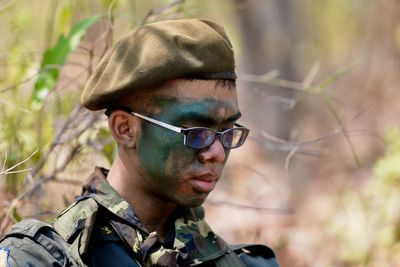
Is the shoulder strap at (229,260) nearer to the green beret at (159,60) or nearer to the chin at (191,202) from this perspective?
the chin at (191,202)

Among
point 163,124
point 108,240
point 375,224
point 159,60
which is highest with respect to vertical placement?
point 159,60

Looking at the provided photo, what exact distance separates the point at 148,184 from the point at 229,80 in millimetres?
418

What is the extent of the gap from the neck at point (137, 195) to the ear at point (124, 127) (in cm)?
6

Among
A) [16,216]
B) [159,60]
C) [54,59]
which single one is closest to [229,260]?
[159,60]

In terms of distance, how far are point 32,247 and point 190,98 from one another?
0.66 meters

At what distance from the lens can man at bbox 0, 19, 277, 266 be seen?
2984 millimetres

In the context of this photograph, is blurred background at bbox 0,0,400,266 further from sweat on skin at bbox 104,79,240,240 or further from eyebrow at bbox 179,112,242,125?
eyebrow at bbox 179,112,242,125

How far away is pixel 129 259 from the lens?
296 cm

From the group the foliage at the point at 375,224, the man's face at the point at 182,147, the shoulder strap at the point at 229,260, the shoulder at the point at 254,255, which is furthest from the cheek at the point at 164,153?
the foliage at the point at 375,224

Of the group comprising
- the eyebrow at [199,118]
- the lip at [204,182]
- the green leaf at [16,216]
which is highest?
the eyebrow at [199,118]

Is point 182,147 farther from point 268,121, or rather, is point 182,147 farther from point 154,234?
point 268,121

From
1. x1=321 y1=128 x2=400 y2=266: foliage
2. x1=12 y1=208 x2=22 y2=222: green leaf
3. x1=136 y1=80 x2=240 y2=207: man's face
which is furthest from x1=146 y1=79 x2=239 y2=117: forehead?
x1=321 y1=128 x2=400 y2=266: foliage

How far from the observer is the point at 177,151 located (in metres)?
3.01

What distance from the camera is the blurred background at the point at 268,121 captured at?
4062 millimetres
